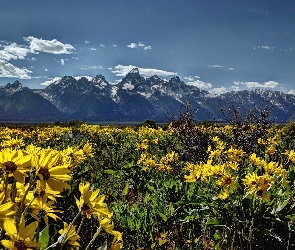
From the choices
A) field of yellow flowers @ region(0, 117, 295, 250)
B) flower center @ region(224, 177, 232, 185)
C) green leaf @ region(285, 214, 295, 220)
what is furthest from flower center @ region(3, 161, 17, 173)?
green leaf @ region(285, 214, 295, 220)

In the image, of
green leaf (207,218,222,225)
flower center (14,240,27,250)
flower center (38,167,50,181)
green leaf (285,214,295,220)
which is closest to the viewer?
flower center (14,240,27,250)

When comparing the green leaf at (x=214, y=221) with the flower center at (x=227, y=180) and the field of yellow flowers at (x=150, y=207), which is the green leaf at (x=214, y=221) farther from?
the flower center at (x=227, y=180)

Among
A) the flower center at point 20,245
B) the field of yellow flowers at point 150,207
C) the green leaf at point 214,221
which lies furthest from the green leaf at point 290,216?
the flower center at point 20,245

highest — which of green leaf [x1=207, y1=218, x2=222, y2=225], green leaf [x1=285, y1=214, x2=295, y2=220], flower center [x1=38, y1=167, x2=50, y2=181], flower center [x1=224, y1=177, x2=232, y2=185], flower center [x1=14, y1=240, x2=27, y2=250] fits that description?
flower center [x1=38, y1=167, x2=50, y2=181]

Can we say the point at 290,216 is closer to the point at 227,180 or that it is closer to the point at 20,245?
the point at 227,180

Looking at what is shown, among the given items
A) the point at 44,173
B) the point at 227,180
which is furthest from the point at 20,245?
the point at 227,180

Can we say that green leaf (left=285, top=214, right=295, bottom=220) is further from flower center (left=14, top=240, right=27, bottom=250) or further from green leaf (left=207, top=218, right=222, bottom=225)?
flower center (left=14, top=240, right=27, bottom=250)

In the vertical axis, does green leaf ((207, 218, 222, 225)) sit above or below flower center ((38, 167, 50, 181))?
below

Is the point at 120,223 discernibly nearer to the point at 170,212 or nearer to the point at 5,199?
the point at 170,212

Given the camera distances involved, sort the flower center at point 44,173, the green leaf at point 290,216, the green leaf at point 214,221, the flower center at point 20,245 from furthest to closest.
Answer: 1. the green leaf at point 214,221
2. the green leaf at point 290,216
3. the flower center at point 44,173
4. the flower center at point 20,245

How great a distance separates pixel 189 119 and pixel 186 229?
5235mm

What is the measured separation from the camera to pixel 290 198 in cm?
442

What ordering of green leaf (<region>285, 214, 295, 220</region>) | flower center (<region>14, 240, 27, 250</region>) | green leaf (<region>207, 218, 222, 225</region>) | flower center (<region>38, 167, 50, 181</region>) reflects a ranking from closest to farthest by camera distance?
flower center (<region>14, 240, 27, 250</region>) → flower center (<region>38, 167, 50, 181</region>) → green leaf (<region>285, 214, 295, 220</region>) → green leaf (<region>207, 218, 222, 225</region>)

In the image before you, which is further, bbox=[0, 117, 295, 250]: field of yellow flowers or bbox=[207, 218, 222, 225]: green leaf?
bbox=[207, 218, 222, 225]: green leaf
